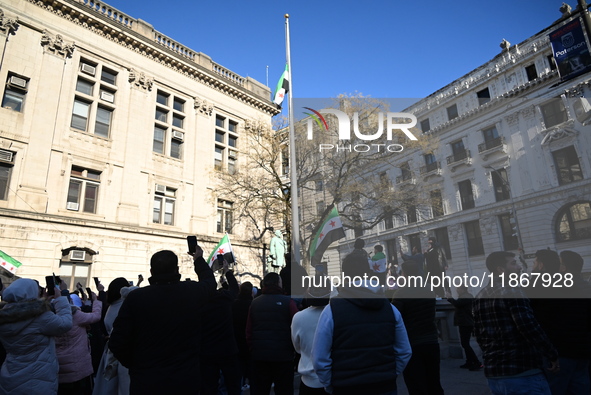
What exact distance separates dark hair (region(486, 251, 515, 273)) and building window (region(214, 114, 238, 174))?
2218cm

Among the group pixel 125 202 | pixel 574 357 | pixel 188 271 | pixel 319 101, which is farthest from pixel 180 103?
pixel 574 357

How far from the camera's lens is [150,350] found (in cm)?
307

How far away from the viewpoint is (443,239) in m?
3.87

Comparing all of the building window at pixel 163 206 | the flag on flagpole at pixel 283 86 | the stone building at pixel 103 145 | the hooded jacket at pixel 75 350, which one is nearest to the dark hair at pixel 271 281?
the hooded jacket at pixel 75 350

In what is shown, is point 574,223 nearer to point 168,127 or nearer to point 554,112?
point 554,112

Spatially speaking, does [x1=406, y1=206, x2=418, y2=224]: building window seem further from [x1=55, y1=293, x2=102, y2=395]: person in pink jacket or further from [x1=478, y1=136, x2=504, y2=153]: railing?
[x1=55, y1=293, x2=102, y2=395]: person in pink jacket

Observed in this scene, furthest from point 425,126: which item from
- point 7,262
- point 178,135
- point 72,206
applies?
point 178,135

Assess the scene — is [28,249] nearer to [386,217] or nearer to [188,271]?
[188,271]

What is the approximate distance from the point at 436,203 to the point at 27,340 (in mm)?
4779

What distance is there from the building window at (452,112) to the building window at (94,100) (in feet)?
63.8

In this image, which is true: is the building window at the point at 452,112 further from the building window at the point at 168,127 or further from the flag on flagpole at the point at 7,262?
the building window at the point at 168,127

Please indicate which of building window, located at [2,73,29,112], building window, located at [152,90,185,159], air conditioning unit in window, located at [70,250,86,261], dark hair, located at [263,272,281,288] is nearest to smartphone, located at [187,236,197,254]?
dark hair, located at [263,272,281,288]

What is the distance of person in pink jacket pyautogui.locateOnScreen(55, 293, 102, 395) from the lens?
175 inches

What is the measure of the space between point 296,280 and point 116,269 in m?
15.6
